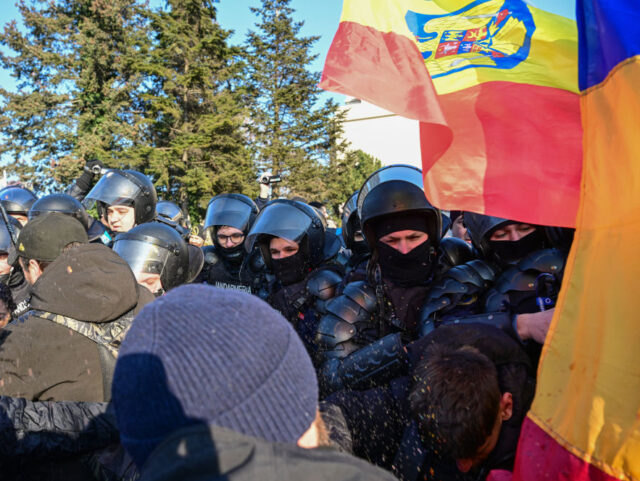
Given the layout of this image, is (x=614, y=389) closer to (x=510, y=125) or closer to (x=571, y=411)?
(x=571, y=411)

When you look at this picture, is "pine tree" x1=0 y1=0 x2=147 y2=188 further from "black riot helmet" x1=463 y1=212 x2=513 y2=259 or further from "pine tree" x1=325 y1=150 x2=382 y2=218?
"black riot helmet" x1=463 y1=212 x2=513 y2=259

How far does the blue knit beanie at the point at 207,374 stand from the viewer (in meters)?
0.75

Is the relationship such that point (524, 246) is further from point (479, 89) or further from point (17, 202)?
point (17, 202)

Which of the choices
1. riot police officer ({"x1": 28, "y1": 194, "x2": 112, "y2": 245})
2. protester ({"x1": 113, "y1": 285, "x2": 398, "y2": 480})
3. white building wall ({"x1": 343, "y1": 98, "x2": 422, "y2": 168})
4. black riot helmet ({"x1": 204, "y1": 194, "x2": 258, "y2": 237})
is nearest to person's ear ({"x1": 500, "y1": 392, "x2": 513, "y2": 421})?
protester ({"x1": 113, "y1": 285, "x2": 398, "y2": 480})

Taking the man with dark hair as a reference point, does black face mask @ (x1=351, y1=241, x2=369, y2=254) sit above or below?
below

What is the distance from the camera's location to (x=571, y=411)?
135cm

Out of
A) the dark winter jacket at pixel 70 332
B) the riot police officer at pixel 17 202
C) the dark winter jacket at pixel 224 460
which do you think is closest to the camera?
the dark winter jacket at pixel 224 460

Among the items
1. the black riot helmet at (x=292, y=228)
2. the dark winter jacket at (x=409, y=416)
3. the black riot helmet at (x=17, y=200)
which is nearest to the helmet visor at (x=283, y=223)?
the black riot helmet at (x=292, y=228)

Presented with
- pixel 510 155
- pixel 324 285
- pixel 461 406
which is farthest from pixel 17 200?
pixel 461 406

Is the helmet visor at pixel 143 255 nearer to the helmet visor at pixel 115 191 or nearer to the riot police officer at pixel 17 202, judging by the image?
the helmet visor at pixel 115 191

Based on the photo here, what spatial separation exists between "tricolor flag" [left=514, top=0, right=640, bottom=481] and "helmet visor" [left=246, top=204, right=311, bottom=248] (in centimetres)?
268

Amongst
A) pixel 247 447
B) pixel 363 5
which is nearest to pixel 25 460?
pixel 247 447

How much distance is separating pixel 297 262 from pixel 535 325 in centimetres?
235

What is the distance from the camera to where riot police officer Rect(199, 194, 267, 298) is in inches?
190
